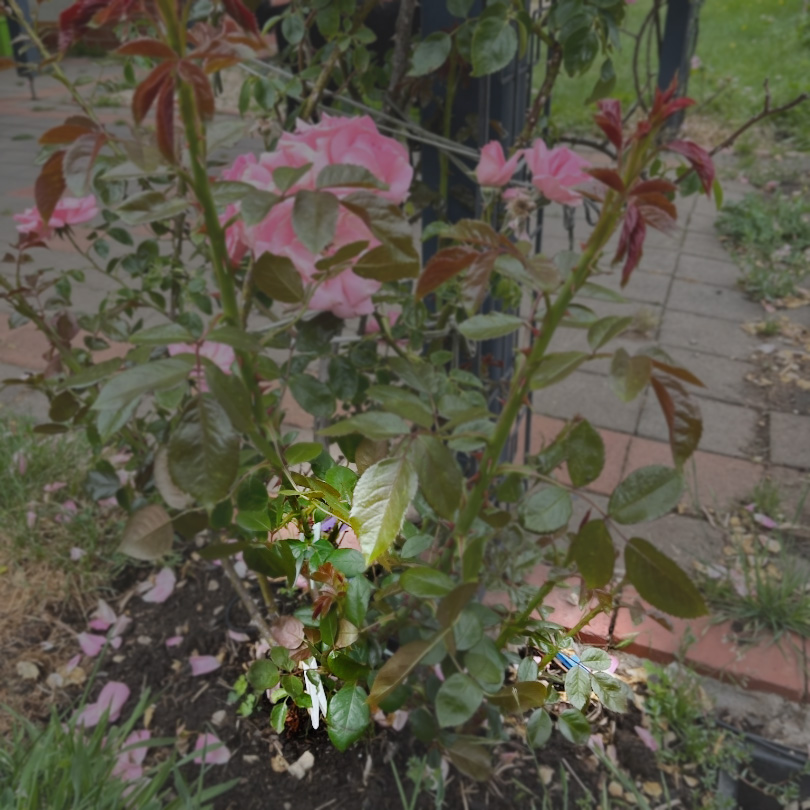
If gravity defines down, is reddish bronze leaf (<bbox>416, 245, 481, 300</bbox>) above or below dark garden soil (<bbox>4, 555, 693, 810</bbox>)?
above

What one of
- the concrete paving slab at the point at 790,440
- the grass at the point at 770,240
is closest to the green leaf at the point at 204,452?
the concrete paving slab at the point at 790,440

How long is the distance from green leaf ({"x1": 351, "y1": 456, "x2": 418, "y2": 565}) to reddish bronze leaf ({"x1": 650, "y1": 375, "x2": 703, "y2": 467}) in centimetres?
17

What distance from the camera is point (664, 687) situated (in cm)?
129

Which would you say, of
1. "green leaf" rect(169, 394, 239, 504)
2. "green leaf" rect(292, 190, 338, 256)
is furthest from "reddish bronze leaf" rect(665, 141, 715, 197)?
"green leaf" rect(169, 394, 239, 504)

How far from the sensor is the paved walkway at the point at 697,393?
6.51 feet

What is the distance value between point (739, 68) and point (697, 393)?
5.07 meters

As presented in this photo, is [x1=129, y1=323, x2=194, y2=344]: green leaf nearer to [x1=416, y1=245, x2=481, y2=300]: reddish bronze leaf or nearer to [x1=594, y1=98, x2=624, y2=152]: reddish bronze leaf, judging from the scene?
[x1=416, y1=245, x2=481, y2=300]: reddish bronze leaf

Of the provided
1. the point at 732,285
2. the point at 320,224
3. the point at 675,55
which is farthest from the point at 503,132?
the point at 675,55

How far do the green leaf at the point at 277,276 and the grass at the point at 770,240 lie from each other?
117 inches

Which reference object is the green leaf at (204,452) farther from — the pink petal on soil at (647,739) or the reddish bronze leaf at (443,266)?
the pink petal on soil at (647,739)

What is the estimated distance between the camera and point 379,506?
1.15ft

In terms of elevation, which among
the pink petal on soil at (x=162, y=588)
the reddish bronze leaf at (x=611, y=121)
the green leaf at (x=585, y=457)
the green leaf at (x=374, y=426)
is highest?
the reddish bronze leaf at (x=611, y=121)

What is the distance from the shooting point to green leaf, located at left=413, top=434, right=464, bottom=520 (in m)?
0.51

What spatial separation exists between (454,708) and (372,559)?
34 centimetres
